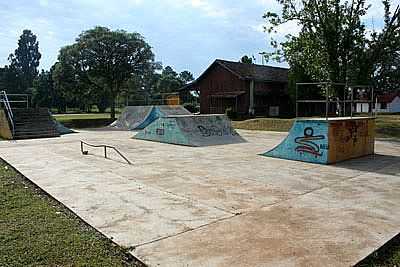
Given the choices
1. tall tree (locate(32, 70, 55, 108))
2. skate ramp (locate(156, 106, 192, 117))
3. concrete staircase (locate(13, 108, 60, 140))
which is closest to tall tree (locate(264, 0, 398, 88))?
skate ramp (locate(156, 106, 192, 117))

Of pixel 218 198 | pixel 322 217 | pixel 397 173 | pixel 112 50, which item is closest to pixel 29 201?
pixel 218 198

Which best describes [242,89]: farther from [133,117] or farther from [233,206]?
[233,206]

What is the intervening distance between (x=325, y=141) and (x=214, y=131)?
21.4 feet

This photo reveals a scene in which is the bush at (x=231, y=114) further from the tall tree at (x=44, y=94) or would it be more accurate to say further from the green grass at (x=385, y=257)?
the tall tree at (x=44, y=94)

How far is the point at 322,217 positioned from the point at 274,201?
0.93m

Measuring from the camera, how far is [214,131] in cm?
1519

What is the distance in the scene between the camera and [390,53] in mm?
19562

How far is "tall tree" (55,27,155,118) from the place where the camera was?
101 ft

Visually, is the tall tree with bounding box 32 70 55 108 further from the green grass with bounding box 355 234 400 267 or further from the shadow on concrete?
the green grass with bounding box 355 234 400 267

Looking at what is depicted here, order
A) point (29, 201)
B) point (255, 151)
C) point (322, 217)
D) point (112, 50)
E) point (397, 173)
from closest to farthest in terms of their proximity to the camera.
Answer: point (322, 217) < point (29, 201) < point (397, 173) < point (255, 151) < point (112, 50)

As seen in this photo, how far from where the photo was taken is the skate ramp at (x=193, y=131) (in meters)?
14.1

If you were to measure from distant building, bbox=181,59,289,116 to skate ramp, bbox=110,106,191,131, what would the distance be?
1039 cm

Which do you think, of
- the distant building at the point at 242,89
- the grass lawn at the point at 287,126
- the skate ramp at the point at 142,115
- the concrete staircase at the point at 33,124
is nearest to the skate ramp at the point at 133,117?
the skate ramp at the point at 142,115

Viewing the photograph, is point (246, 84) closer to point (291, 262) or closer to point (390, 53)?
point (390, 53)
